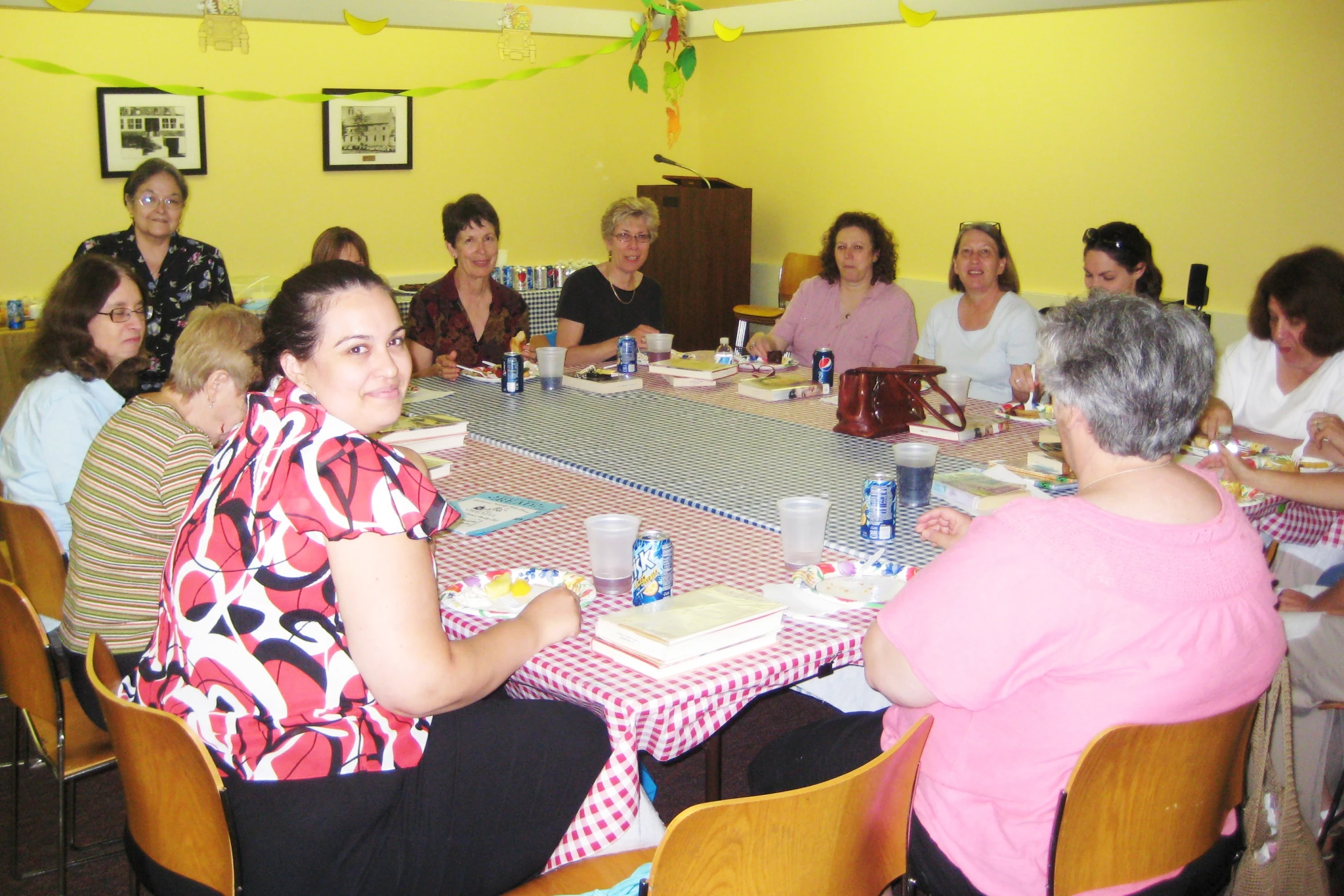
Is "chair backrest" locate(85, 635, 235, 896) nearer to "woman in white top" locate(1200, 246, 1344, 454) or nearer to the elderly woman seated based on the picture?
the elderly woman seated

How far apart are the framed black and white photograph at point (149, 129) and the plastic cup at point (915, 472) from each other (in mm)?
4634

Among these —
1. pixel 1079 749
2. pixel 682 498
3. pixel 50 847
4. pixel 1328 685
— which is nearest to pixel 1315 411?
pixel 1328 685

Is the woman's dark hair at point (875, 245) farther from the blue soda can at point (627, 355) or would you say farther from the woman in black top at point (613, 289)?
the blue soda can at point (627, 355)

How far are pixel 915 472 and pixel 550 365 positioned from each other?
1.83m

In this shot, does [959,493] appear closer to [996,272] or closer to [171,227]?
[996,272]

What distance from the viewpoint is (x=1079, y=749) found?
1.47m

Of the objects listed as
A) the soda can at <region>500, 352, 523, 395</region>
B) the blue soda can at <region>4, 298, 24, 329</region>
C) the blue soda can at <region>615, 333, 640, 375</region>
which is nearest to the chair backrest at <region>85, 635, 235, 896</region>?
the soda can at <region>500, 352, 523, 395</region>

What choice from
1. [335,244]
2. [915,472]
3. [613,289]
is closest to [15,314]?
[335,244]

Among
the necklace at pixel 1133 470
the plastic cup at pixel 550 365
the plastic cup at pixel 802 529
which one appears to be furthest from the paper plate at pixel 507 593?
the plastic cup at pixel 550 365

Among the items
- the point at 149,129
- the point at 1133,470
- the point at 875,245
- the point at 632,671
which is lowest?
the point at 632,671

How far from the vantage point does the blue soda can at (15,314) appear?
207 inches

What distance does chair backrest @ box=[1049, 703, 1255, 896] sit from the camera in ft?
4.65

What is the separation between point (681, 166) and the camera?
297 inches

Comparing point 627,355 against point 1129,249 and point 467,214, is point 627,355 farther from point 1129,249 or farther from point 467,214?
point 1129,249
